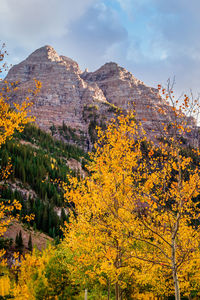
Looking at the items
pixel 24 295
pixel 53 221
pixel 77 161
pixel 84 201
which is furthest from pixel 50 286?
pixel 77 161

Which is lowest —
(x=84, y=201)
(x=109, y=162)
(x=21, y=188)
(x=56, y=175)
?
(x=84, y=201)

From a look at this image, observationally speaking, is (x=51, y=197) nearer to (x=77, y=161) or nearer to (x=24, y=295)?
(x=77, y=161)

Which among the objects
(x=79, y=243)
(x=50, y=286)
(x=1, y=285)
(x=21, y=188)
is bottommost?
(x=1, y=285)

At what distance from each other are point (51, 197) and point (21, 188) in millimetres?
13741

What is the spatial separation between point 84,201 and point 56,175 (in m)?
95.4

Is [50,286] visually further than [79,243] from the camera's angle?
Yes

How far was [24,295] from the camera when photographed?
2084 cm

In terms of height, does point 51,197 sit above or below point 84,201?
above

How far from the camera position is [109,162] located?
937 cm

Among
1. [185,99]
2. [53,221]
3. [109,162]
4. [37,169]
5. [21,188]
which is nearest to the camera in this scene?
[185,99]

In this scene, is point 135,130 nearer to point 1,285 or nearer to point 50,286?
point 50,286

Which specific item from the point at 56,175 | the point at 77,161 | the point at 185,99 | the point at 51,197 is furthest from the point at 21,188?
the point at 185,99

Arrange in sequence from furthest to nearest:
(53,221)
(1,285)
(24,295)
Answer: (53,221), (1,285), (24,295)

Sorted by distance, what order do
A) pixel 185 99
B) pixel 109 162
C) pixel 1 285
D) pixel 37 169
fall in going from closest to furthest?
1. pixel 185 99
2. pixel 109 162
3. pixel 1 285
4. pixel 37 169
